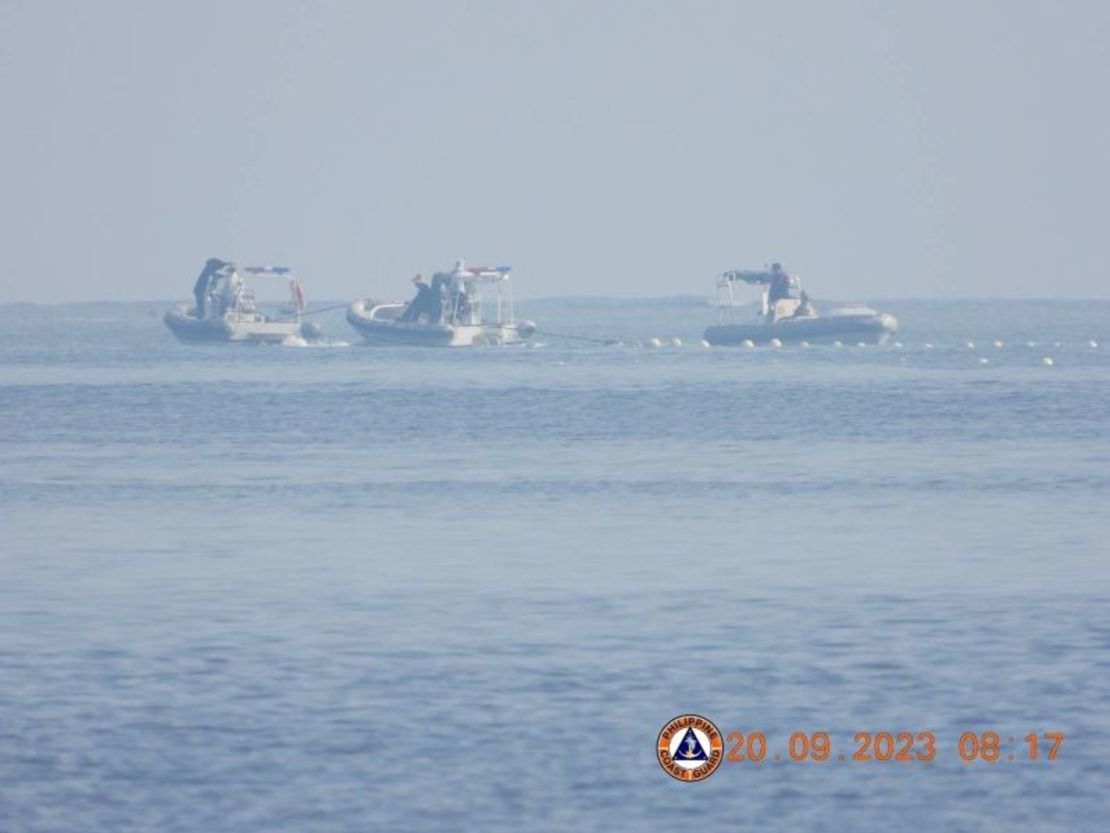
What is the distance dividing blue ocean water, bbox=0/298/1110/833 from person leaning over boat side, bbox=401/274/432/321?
53808 mm

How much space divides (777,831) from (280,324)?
3811 inches

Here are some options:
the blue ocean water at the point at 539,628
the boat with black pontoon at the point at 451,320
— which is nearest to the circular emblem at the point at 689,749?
the blue ocean water at the point at 539,628

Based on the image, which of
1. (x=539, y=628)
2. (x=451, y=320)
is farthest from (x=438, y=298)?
(x=539, y=628)

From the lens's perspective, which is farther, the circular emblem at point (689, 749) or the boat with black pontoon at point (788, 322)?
the boat with black pontoon at point (788, 322)

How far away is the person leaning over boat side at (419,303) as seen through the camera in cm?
9794

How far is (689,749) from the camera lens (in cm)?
1416

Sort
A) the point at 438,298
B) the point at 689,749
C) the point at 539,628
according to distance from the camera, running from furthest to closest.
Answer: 1. the point at 438,298
2. the point at 539,628
3. the point at 689,749

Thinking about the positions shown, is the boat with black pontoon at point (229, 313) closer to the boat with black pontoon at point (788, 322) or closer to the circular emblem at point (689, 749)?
the boat with black pontoon at point (788, 322)

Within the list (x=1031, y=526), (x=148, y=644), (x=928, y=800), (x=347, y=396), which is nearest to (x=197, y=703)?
(x=148, y=644)

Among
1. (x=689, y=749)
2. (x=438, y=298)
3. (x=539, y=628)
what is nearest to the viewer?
(x=689, y=749)

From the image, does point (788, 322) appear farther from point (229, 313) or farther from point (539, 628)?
point (539, 628)
